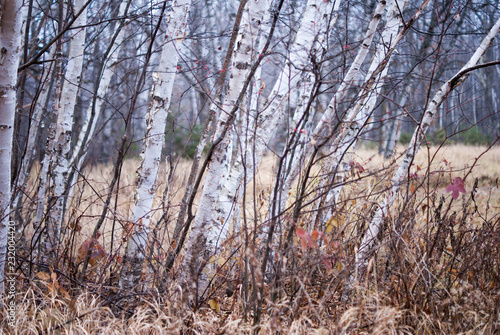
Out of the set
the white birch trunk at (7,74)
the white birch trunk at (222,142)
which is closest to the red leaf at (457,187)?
the white birch trunk at (222,142)

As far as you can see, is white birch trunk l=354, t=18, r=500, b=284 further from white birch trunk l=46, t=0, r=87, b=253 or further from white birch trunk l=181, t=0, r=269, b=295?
white birch trunk l=46, t=0, r=87, b=253

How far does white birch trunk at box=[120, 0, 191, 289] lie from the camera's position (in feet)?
8.70

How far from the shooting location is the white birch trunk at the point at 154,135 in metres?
2.65

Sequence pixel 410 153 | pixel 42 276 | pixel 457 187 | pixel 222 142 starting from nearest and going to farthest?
pixel 457 187 < pixel 222 142 < pixel 42 276 < pixel 410 153

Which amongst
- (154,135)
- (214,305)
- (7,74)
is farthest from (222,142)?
(7,74)

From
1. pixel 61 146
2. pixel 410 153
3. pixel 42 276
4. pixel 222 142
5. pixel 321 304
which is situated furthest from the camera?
pixel 61 146

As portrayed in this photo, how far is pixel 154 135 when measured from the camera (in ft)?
8.57

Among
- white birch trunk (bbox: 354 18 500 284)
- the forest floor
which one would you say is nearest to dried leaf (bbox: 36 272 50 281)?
the forest floor

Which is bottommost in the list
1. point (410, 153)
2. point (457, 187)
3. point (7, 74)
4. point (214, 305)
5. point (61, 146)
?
point (214, 305)

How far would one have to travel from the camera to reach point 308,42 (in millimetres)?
2811

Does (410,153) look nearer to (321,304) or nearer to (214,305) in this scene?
(321,304)

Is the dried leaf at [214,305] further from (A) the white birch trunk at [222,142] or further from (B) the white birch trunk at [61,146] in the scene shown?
(B) the white birch trunk at [61,146]

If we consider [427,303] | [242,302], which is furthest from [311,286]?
[427,303]

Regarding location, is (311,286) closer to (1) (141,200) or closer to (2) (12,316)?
(1) (141,200)
